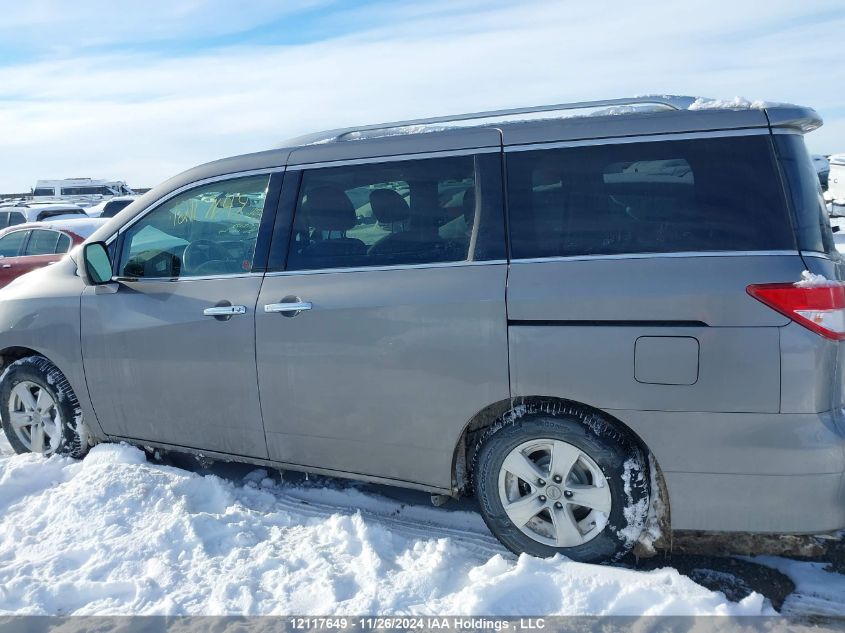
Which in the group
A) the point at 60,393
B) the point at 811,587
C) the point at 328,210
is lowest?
the point at 811,587

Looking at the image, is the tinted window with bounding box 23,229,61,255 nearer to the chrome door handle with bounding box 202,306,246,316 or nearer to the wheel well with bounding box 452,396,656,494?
the chrome door handle with bounding box 202,306,246,316

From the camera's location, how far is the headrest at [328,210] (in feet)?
12.0

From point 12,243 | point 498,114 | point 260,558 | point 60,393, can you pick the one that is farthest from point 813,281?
point 12,243

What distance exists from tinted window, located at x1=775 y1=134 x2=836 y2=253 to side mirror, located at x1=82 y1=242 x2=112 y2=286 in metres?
3.44

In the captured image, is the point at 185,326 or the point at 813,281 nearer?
the point at 813,281

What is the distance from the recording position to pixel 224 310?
147 inches

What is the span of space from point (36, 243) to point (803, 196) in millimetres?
9982

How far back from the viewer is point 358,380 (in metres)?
3.44

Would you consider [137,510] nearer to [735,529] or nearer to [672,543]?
[672,543]

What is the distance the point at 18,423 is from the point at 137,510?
1.43 metres

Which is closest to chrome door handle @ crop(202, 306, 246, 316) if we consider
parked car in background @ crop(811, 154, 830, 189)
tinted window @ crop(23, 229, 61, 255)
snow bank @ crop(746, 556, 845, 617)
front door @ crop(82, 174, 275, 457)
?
front door @ crop(82, 174, 275, 457)

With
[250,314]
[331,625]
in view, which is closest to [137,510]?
[250,314]

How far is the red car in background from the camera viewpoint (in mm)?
9969

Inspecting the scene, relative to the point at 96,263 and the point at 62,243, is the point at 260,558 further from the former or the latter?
the point at 62,243
